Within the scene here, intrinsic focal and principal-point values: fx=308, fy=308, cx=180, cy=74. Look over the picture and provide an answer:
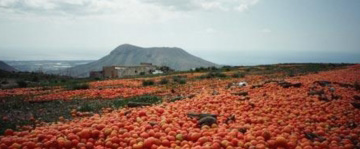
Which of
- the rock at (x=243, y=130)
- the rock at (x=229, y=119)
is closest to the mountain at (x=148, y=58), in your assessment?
the rock at (x=229, y=119)

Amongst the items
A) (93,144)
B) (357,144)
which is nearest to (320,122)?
(357,144)

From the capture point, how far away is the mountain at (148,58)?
125250 mm

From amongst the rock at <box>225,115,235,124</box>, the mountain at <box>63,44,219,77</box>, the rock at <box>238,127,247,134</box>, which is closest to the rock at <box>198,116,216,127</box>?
the rock at <box>225,115,235,124</box>

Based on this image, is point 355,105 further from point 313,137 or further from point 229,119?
point 229,119

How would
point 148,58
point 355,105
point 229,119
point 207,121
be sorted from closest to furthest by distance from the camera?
point 207,121 < point 229,119 < point 355,105 < point 148,58

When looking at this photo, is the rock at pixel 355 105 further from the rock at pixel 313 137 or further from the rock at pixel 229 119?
the rock at pixel 229 119

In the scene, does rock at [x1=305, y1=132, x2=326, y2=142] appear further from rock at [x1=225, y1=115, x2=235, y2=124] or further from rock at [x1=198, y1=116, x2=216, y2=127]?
rock at [x1=198, y1=116, x2=216, y2=127]

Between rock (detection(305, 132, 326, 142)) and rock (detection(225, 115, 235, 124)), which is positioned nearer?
rock (detection(305, 132, 326, 142))

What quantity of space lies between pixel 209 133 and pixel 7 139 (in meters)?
3.71

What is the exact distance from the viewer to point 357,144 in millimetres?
5777

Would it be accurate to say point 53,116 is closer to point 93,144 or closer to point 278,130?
point 93,144

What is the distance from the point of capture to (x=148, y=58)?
439 feet

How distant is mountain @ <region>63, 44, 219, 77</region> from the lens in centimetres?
12525

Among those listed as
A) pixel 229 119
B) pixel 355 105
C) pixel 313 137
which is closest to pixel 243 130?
pixel 229 119
